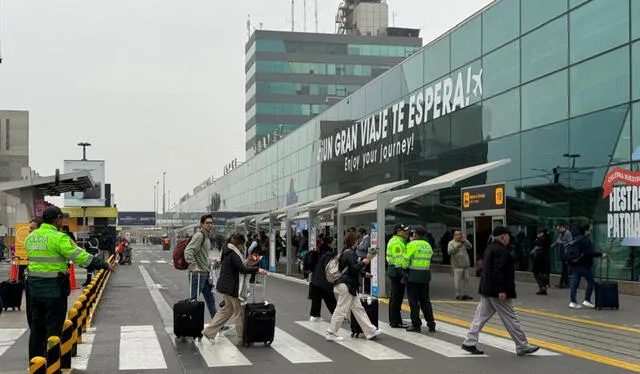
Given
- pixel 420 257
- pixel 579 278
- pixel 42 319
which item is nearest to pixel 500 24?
pixel 579 278

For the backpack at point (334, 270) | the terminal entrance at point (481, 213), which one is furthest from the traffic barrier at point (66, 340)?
the terminal entrance at point (481, 213)

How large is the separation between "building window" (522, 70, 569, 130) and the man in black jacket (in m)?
12.9

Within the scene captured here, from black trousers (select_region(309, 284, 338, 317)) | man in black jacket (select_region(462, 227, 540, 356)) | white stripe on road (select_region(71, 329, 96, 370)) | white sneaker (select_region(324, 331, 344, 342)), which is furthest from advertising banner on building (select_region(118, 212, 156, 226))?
man in black jacket (select_region(462, 227, 540, 356))

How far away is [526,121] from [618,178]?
17.1ft

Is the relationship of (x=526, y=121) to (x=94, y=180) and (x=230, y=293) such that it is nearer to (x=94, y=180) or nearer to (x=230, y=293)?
(x=230, y=293)

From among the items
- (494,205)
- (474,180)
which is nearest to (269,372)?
(494,205)

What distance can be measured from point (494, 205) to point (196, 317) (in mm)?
15705

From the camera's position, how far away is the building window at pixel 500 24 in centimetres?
2509

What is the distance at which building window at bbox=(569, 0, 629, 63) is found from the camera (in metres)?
19.7

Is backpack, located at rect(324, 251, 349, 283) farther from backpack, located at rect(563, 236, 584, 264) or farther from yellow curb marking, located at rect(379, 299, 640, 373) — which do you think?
backpack, located at rect(563, 236, 584, 264)

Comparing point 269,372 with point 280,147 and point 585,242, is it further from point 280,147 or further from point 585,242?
point 280,147

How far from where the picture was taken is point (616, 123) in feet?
64.6

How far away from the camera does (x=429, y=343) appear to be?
36.4 feet

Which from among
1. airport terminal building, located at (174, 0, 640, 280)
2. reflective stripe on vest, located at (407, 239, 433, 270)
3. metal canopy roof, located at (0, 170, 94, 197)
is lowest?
reflective stripe on vest, located at (407, 239, 433, 270)
